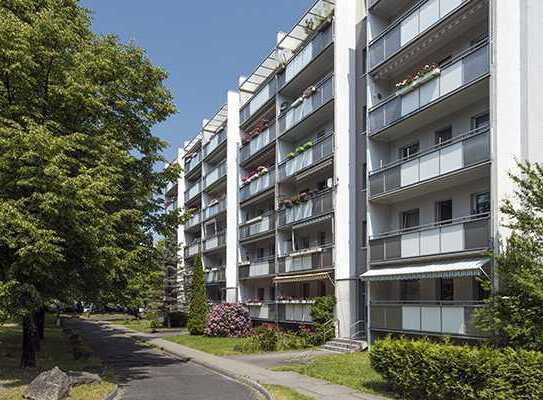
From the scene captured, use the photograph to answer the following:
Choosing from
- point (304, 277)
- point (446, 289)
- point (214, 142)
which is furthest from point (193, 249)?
point (446, 289)

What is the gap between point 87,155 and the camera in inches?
698

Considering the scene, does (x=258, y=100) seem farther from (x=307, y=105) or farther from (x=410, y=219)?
(x=410, y=219)

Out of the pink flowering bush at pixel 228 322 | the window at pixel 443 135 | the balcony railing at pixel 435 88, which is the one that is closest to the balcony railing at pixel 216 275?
the pink flowering bush at pixel 228 322

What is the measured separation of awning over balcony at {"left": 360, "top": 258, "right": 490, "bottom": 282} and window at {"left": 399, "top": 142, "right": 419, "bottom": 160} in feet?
15.9

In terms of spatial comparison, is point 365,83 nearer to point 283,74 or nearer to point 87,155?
point 283,74

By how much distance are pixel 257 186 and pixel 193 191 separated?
21.3 metres

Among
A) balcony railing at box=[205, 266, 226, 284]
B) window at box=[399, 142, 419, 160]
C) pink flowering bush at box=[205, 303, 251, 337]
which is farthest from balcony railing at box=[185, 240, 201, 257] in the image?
window at box=[399, 142, 419, 160]

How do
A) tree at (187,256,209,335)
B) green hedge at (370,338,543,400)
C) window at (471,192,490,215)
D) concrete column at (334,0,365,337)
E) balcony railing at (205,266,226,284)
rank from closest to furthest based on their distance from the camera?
1. green hedge at (370,338,543,400)
2. window at (471,192,490,215)
3. concrete column at (334,0,365,337)
4. tree at (187,256,209,335)
5. balcony railing at (205,266,226,284)

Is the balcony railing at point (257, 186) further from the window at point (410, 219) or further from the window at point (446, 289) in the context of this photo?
the window at point (446, 289)

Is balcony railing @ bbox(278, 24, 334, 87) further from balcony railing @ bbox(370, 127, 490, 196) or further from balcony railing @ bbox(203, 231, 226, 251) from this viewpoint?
balcony railing @ bbox(203, 231, 226, 251)

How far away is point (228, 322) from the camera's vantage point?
36062mm

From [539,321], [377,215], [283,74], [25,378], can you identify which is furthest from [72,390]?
[283,74]

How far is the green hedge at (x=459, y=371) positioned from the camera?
11359 mm

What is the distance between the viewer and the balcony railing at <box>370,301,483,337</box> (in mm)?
19188
